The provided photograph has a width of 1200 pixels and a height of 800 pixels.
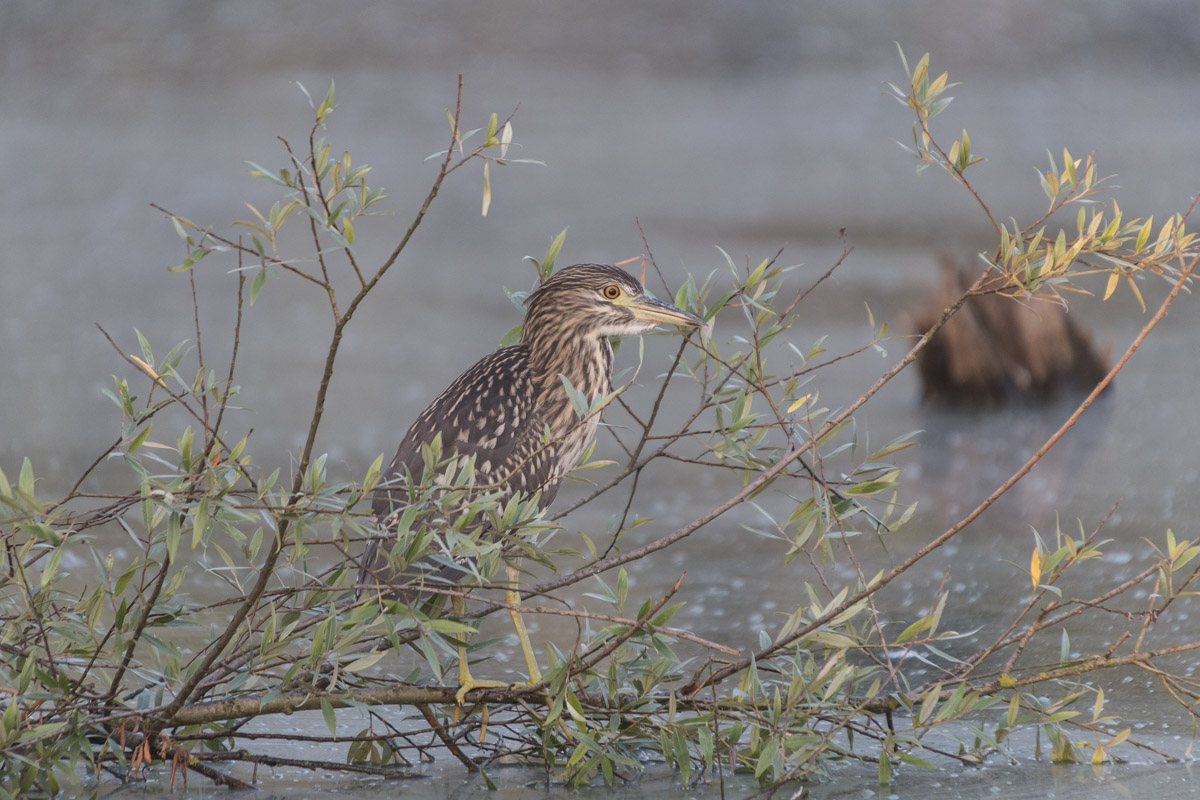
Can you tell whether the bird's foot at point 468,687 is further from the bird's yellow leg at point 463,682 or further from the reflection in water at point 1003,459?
the reflection in water at point 1003,459

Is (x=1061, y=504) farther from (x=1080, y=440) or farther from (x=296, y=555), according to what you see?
(x=296, y=555)

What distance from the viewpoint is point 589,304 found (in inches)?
103

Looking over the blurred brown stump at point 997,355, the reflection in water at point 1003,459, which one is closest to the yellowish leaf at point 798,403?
the reflection in water at point 1003,459

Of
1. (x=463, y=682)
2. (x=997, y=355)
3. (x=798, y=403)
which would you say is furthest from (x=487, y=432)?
(x=997, y=355)

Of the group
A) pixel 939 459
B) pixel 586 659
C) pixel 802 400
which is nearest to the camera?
pixel 802 400

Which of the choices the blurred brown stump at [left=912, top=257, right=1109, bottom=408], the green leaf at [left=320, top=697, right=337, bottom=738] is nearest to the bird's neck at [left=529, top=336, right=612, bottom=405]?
the green leaf at [left=320, top=697, right=337, bottom=738]

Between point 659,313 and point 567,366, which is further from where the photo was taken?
point 567,366

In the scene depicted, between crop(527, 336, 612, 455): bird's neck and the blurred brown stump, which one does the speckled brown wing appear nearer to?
crop(527, 336, 612, 455): bird's neck

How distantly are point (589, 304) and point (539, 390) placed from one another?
0.21m

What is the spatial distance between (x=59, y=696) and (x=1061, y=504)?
9.57 feet

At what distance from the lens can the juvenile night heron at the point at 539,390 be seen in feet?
7.96

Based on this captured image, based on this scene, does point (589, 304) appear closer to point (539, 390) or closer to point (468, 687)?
point (539, 390)

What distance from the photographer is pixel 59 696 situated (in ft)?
6.14

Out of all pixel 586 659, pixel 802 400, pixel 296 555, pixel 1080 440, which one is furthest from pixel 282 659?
pixel 1080 440
